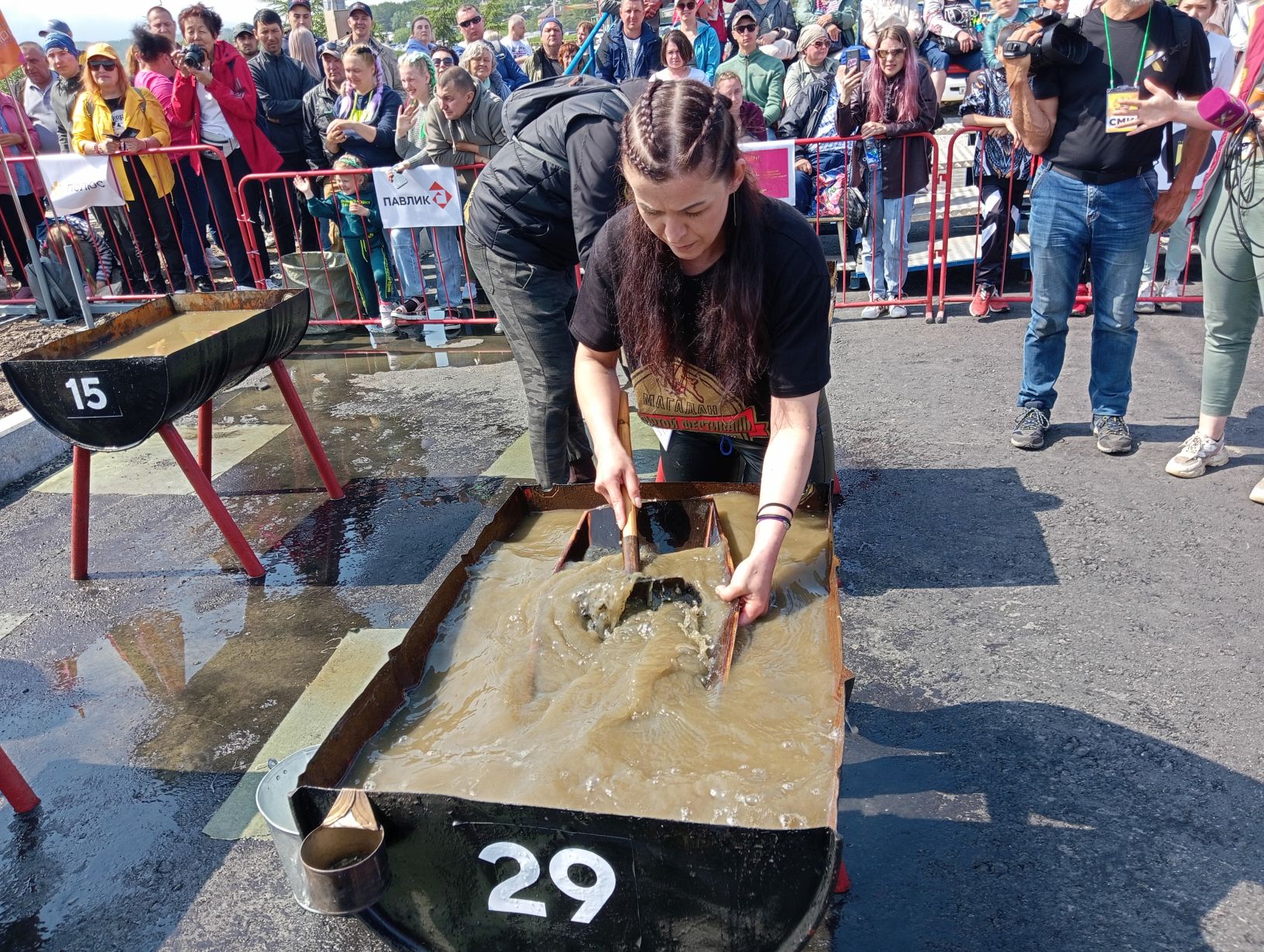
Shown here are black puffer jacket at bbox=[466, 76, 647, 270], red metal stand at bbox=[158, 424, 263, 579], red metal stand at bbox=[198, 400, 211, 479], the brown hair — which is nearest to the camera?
the brown hair

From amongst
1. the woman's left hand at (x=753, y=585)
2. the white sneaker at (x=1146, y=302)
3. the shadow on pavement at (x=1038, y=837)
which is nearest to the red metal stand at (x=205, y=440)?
the woman's left hand at (x=753, y=585)

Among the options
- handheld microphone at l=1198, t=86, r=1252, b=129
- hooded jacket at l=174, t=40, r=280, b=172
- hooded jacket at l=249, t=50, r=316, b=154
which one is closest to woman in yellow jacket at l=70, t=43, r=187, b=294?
hooded jacket at l=174, t=40, r=280, b=172

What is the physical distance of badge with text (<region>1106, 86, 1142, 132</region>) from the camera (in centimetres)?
434

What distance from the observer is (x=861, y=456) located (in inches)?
205

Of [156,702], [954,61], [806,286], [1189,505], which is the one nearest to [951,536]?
[1189,505]

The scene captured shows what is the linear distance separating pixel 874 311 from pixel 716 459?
500 cm

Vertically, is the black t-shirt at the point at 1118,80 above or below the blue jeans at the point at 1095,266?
above

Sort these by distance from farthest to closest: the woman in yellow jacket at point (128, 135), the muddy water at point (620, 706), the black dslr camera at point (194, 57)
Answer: the black dslr camera at point (194, 57) → the woman in yellow jacket at point (128, 135) → the muddy water at point (620, 706)

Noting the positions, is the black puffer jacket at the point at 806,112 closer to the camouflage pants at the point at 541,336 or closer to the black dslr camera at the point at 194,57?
the camouflage pants at the point at 541,336

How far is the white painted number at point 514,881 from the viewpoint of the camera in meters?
1.72

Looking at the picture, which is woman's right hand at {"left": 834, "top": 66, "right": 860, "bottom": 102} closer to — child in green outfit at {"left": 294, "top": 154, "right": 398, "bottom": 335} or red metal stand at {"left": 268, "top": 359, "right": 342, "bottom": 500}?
child in green outfit at {"left": 294, "top": 154, "right": 398, "bottom": 335}

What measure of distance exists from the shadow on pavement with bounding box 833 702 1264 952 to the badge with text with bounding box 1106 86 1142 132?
9.53ft

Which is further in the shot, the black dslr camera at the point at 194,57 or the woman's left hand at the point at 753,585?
the black dslr camera at the point at 194,57

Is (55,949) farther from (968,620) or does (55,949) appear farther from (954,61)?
(954,61)
